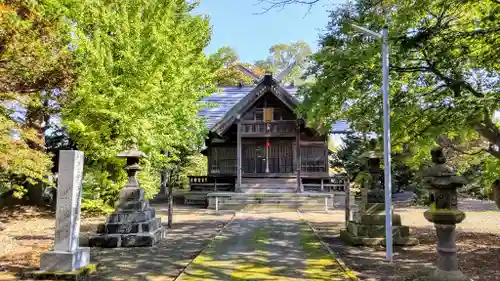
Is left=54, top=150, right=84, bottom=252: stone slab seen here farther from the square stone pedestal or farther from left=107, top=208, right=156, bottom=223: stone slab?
left=107, top=208, right=156, bottom=223: stone slab

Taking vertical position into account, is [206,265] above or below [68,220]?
below

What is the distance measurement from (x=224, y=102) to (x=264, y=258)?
20468mm

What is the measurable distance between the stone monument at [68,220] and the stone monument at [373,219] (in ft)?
23.0

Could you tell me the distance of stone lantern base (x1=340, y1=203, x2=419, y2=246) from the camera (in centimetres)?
960

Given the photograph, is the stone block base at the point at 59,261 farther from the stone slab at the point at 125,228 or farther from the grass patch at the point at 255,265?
the grass patch at the point at 255,265

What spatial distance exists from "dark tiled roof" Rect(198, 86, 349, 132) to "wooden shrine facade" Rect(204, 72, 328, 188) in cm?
131

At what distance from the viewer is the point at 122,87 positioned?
10625 mm

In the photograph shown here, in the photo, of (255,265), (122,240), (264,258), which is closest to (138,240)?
(122,240)

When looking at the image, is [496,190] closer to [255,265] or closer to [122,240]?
[255,265]

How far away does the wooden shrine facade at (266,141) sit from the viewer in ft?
72.3

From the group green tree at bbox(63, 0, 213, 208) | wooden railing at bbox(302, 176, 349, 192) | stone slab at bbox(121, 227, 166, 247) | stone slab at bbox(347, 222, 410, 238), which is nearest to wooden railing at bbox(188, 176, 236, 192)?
wooden railing at bbox(302, 176, 349, 192)

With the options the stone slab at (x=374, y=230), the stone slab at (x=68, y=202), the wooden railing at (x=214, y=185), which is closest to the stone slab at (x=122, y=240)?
the stone slab at (x=68, y=202)

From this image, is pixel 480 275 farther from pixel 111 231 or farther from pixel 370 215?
pixel 111 231

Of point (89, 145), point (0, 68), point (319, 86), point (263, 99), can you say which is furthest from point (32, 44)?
point (263, 99)
